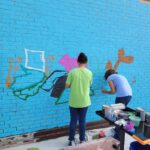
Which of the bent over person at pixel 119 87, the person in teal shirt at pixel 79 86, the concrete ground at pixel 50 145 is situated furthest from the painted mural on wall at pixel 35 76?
the bent over person at pixel 119 87

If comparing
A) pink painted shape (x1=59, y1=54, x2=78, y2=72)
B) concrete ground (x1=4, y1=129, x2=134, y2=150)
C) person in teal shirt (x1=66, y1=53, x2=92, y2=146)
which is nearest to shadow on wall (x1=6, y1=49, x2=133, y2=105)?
pink painted shape (x1=59, y1=54, x2=78, y2=72)

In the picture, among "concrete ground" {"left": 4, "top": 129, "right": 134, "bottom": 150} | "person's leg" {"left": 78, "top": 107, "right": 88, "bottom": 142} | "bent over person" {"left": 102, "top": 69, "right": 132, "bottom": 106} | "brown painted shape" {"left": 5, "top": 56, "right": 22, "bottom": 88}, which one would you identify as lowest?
"concrete ground" {"left": 4, "top": 129, "right": 134, "bottom": 150}

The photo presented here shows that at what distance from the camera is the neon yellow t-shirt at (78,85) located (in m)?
4.02

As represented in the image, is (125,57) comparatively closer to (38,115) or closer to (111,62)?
(111,62)

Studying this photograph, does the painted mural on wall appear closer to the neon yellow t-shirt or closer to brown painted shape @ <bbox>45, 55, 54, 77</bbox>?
brown painted shape @ <bbox>45, 55, 54, 77</bbox>

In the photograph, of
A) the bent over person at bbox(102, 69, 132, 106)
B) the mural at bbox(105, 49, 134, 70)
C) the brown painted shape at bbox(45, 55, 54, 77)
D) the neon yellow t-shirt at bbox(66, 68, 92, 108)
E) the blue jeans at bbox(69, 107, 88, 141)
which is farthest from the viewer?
the mural at bbox(105, 49, 134, 70)

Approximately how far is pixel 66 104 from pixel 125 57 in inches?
65.2

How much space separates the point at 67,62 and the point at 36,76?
660mm

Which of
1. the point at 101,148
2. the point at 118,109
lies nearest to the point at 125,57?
the point at 118,109

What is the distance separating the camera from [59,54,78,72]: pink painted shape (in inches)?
175

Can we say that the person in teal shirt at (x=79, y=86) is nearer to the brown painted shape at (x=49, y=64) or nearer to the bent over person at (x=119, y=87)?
the brown painted shape at (x=49, y=64)

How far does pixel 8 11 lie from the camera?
3799 mm

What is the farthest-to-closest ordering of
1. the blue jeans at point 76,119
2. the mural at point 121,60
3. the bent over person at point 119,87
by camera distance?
the mural at point 121,60 < the bent over person at point 119,87 < the blue jeans at point 76,119

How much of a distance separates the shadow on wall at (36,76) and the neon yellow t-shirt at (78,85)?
18.4 inches
